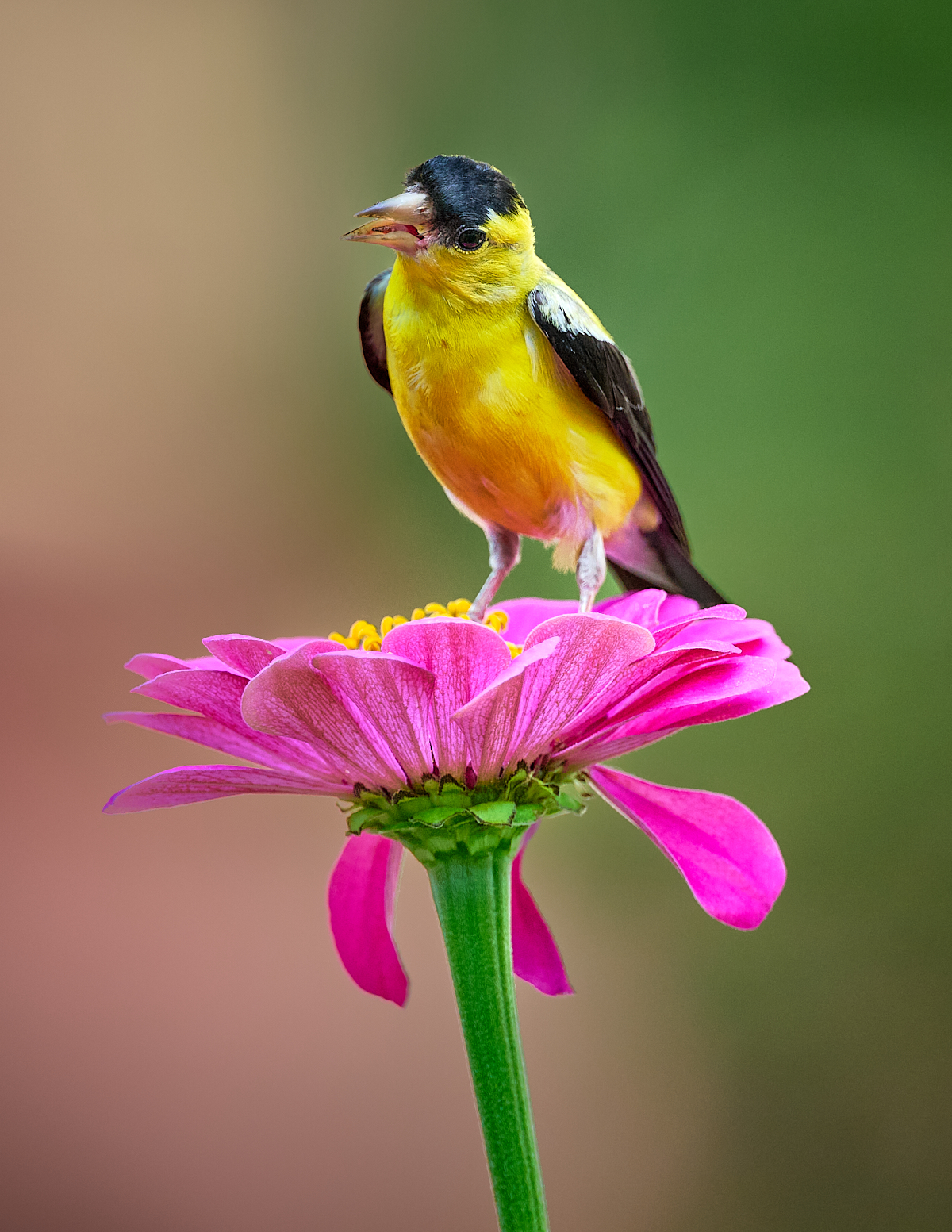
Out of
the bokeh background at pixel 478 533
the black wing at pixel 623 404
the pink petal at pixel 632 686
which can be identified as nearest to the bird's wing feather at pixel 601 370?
the black wing at pixel 623 404

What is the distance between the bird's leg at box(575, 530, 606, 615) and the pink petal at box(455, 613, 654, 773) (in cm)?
8

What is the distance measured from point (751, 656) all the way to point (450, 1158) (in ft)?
1.68

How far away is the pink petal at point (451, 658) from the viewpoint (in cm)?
19

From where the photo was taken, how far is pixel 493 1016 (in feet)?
0.71

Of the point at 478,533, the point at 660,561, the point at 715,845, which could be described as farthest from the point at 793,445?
the point at 715,845

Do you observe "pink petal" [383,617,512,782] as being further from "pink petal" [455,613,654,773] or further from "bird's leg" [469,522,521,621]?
"bird's leg" [469,522,521,621]

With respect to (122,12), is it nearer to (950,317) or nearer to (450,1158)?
(950,317)

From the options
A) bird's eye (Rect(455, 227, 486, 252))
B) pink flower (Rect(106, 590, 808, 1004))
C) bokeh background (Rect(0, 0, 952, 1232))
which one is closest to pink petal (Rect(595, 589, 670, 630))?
pink flower (Rect(106, 590, 808, 1004))

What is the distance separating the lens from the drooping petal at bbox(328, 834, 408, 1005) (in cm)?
27

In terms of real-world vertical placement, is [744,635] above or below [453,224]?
below

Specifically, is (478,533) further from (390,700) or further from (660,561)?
(390,700)

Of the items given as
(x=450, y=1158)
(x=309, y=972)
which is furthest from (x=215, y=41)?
(x=450, y=1158)

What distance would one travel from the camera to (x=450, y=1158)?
2.02 ft

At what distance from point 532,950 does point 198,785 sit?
10 centimetres
